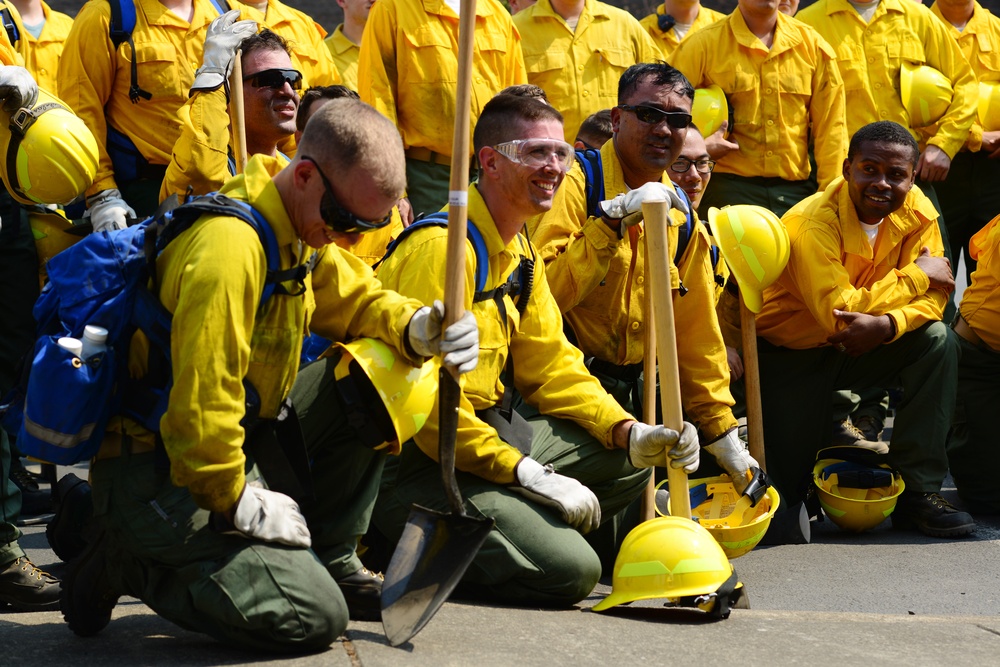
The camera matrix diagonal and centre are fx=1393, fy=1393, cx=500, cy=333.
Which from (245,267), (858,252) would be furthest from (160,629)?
(858,252)

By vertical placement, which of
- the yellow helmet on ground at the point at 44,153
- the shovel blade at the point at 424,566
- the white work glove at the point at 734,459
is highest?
the yellow helmet on ground at the point at 44,153

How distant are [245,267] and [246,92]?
1.93 metres

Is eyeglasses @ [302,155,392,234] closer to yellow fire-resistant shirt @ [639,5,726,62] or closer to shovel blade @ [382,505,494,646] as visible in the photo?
shovel blade @ [382,505,494,646]

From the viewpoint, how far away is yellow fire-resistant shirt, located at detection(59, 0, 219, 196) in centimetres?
509

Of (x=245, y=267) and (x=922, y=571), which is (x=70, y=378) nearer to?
(x=245, y=267)

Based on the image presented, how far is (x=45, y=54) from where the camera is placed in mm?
5992

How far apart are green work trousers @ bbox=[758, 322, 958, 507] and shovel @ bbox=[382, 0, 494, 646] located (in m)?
2.26

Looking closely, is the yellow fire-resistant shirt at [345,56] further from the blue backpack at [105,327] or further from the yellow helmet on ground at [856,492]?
the blue backpack at [105,327]

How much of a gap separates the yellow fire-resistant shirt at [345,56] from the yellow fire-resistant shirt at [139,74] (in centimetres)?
237

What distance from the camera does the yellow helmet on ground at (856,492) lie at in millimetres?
5348

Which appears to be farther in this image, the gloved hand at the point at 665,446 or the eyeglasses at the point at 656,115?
the eyeglasses at the point at 656,115

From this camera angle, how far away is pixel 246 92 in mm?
4859

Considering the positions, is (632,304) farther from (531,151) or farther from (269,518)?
(269,518)

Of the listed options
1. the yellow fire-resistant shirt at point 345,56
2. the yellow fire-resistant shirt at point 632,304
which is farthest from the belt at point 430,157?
the yellow fire-resistant shirt at point 345,56
